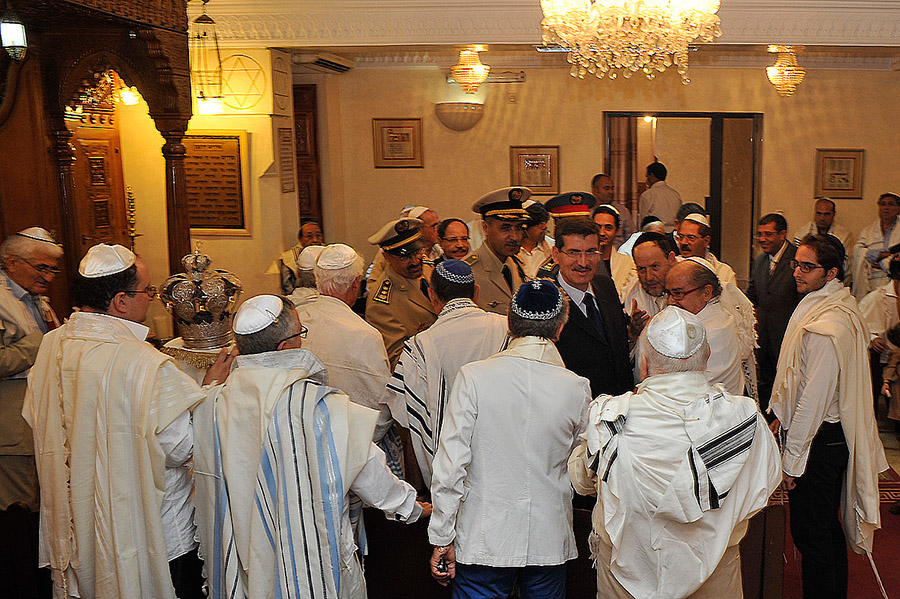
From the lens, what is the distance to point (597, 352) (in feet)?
11.9

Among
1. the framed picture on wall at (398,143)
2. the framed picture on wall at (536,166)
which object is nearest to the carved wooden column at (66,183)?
the framed picture on wall at (398,143)

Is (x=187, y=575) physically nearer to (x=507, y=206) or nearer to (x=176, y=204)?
(x=507, y=206)

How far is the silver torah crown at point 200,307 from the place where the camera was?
3299 mm

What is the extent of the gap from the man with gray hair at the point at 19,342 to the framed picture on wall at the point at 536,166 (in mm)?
6636

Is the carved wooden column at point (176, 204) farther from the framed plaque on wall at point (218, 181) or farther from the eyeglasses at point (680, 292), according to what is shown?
the eyeglasses at point (680, 292)

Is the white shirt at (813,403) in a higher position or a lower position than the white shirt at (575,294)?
lower

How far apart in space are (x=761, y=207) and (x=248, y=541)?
8811 millimetres

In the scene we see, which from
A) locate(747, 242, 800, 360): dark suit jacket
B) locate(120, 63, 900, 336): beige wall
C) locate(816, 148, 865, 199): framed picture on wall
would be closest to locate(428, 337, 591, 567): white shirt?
locate(747, 242, 800, 360): dark suit jacket

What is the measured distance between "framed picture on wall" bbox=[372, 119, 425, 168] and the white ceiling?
108 inches

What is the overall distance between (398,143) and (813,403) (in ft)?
23.3

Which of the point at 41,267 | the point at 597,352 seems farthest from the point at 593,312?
the point at 41,267

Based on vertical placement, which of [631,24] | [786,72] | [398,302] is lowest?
[398,302]

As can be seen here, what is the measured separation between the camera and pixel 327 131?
928 centimetres

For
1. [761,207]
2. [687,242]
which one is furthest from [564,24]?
[761,207]
